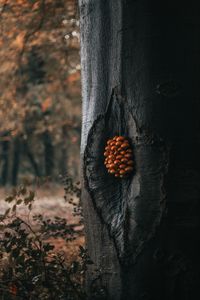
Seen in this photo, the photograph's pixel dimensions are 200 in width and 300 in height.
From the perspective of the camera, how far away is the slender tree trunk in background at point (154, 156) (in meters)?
3.85

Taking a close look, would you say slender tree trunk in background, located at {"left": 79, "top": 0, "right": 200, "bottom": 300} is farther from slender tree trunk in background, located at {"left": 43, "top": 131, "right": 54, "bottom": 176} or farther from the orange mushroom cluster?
slender tree trunk in background, located at {"left": 43, "top": 131, "right": 54, "bottom": 176}

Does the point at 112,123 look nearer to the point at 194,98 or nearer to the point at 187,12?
the point at 194,98

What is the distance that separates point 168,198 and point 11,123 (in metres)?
13.7

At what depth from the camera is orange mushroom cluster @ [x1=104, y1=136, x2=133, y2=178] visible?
3963mm

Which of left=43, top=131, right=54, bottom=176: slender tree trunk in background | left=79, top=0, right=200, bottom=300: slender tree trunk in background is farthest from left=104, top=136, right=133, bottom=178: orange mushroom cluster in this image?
left=43, top=131, right=54, bottom=176: slender tree trunk in background

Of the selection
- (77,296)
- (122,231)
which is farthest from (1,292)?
(122,231)

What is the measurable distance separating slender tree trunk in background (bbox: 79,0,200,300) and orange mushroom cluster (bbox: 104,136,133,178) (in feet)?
0.18

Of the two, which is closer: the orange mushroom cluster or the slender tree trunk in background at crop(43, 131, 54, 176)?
the orange mushroom cluster

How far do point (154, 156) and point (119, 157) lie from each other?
0.90ft

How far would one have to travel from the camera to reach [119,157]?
13.1 feet

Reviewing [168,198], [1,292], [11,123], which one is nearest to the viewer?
[168,198]

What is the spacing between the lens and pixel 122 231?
400 centimetres

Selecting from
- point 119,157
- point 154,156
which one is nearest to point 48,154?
point 119,157

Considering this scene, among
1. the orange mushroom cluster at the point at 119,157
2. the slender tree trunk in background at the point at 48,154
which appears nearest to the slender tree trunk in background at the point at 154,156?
the orange mushroom cluster at the point at 119,157
